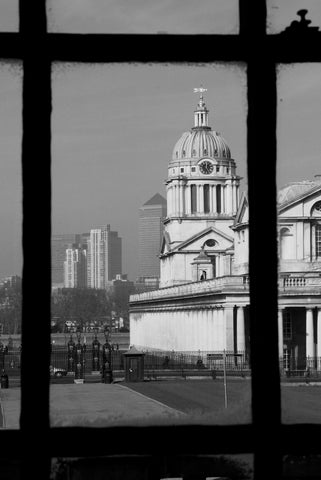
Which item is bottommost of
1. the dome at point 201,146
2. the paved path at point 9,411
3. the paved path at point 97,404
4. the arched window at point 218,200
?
the paved path at point 9,411

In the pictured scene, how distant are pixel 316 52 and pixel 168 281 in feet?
460

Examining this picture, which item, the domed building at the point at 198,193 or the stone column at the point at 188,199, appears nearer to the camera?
the domed building at the point at 198,193

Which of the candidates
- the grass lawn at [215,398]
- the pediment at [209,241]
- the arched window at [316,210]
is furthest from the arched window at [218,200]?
the grass lawn at [215,398]

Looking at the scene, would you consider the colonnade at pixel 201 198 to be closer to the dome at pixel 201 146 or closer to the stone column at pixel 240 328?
the dome at pixel 201 146

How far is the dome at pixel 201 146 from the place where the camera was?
140 m

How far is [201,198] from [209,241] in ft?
23.6

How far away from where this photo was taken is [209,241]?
136 m

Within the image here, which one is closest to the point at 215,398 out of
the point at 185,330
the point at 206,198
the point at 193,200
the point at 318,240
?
the point at 318,240

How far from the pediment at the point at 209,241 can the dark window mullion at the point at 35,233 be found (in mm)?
128318

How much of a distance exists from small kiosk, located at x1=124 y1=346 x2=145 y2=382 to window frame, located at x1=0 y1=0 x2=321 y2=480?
185 feet

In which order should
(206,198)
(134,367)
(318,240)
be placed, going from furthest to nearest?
1. (206,198)
2. (318,240)
3. (134,367)

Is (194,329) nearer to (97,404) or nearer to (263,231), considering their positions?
(97,404)

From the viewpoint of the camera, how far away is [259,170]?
4.79 m

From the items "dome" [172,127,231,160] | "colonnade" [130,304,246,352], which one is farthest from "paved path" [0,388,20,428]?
"dome" [172,127,231,160]
